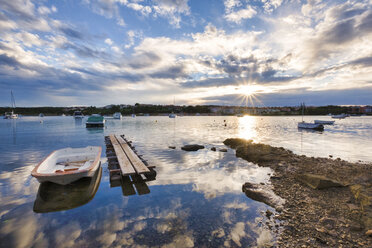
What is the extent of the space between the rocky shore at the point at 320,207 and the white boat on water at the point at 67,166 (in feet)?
32.3

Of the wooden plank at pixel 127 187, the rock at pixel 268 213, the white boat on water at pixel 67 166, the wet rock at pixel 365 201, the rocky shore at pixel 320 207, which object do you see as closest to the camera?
the rocky shore at pixel 320 207

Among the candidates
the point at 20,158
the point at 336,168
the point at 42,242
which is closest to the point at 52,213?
the point at 42,242

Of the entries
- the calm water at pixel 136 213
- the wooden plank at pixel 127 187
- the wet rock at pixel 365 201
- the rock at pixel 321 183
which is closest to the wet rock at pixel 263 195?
the calm water at pixel 136 213

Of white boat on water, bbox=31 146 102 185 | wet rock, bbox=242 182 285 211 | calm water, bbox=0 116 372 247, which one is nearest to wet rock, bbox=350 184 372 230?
wet rock, bbox=242 182 285 211

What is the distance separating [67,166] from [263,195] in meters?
13.3

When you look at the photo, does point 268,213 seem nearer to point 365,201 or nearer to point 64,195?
point 365,201

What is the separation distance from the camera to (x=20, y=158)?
20641mm

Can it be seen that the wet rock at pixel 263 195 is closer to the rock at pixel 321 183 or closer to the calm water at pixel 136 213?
the calm water at pixel 136 213

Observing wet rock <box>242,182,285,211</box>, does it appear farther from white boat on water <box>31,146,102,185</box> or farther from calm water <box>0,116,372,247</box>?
white boat on water <box>31,146,102,185</box>

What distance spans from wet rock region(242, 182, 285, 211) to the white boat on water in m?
9.54

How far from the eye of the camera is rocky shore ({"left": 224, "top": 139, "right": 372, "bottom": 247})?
6184 millimetres

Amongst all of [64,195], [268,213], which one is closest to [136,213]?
[64,195]

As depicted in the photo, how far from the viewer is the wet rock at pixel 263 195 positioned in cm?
881

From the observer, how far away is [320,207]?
815 centimetres
